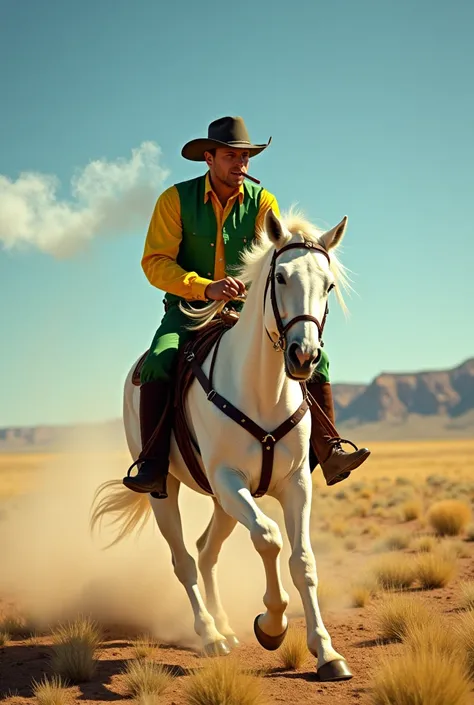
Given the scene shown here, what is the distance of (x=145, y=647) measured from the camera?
6879mm

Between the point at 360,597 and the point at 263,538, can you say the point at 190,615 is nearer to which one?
the point at 360,597

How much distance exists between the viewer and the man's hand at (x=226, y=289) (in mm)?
5934

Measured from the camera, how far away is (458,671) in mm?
4629

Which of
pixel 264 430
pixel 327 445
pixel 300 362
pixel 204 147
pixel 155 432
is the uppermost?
pixel 204 147

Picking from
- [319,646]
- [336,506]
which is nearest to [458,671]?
[319,646]

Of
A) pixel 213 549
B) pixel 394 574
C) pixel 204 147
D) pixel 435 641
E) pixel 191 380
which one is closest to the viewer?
pixel 435 641

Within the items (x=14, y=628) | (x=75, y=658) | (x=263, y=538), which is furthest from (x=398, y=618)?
(x=14, y=628)

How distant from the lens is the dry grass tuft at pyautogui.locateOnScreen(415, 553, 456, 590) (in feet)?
32.1

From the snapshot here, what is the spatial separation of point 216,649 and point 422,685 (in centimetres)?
223

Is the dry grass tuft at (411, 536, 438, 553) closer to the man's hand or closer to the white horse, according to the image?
the white horse

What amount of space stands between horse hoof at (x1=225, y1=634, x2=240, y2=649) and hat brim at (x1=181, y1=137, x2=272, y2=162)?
419 cm

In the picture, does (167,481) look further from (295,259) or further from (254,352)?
(295,259)

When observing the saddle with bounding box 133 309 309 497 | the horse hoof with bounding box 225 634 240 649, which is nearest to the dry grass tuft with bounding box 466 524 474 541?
the horse hoof with bounding box 225 634 240 649

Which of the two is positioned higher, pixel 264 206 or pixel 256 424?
pixel 264 206
